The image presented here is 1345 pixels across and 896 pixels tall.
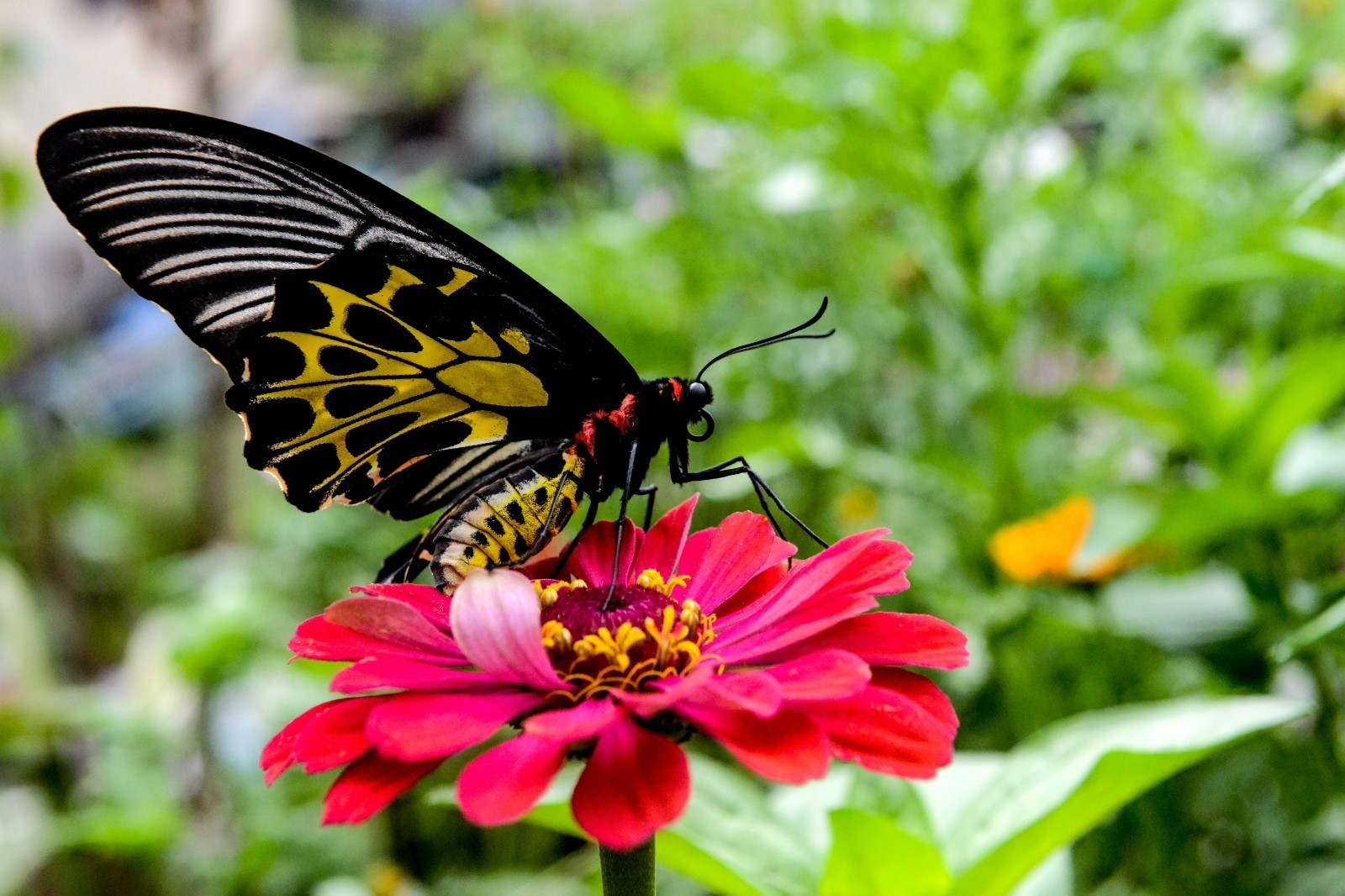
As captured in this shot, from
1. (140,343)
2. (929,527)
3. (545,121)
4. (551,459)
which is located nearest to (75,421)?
(140,343)

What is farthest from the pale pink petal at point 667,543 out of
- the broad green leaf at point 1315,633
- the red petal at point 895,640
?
the broad green leaf at point 1315,633

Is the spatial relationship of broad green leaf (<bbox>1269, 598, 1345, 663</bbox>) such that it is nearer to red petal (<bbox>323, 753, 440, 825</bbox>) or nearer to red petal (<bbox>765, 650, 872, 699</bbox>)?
red petal (<bbox>765, 650, 872, 699</bbox>)

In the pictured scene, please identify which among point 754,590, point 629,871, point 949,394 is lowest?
point 629,871

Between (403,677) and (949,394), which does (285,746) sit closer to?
(403,677)

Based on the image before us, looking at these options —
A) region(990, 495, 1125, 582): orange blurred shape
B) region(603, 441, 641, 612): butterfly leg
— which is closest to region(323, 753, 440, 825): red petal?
region(603, 441, 641, 612): butterfly leg

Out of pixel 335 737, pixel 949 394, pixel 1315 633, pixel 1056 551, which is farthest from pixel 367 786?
pixel 949 394

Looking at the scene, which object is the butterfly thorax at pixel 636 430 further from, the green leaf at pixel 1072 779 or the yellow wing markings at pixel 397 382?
the green leaf at pixel 1072 779
